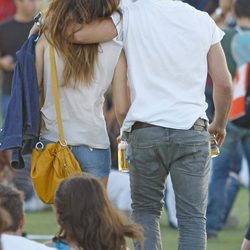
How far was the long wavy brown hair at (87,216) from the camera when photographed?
16.4 ft

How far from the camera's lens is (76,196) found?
504cm

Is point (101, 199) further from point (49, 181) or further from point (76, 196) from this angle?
point (49, 181)

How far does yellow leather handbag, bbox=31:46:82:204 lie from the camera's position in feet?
20.0

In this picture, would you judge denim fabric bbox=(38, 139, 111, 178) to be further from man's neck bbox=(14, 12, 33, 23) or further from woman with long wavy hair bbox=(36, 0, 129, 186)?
man's neck bbox=(14, 12, 33, 23)

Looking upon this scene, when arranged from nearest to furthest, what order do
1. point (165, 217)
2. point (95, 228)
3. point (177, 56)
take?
point (95, 228) → point (177, 56) → point (165, 217)

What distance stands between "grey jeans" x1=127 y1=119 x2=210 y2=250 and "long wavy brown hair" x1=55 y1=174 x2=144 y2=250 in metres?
0.87

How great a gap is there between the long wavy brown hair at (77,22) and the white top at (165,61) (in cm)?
17

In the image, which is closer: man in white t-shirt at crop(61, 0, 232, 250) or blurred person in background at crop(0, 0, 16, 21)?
man in white t-shirt at crop(61, 0, 232, 250)

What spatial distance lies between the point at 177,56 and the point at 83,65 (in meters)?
0.54

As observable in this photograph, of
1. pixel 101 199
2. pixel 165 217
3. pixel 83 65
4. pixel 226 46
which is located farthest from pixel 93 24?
pixel 165 217

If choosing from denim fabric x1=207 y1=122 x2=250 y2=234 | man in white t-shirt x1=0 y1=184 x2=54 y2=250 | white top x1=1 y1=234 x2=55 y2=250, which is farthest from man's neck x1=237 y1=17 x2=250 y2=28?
white top x1=1 y1=234 x2=55 y2=250

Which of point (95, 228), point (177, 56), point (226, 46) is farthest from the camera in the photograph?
point (226, 46)

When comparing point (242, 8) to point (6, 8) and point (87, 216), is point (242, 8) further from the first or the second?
point (6, 8)

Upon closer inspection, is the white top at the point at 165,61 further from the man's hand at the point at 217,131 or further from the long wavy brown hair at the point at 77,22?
the man's hand at the point at 217,131
